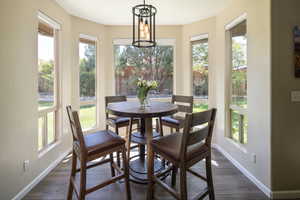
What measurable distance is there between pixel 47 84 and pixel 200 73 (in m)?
2.91

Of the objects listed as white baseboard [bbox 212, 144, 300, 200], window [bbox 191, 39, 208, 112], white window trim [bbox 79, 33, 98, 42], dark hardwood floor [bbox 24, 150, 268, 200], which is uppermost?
white window trim [bbox 79, 33, 98, 42]

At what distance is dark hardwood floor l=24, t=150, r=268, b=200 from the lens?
6.67 feet

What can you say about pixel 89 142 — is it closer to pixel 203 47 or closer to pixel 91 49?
pixel 91 49

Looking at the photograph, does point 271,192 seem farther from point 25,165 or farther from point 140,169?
point 25,165

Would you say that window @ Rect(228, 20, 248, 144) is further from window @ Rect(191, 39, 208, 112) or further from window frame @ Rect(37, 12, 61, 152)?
window frame @ Rect(37, 12, 61, 152)

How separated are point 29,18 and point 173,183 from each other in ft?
8.96

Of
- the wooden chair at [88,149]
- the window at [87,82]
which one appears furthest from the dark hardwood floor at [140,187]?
the window at [87,82]

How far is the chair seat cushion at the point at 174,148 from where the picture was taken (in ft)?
5.30

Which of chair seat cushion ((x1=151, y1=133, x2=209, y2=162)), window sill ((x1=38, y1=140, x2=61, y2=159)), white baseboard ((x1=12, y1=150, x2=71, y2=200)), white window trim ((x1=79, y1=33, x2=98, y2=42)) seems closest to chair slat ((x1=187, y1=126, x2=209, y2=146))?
chair seat cushion ((x1=151, y1=133, x2=209, y2=162))

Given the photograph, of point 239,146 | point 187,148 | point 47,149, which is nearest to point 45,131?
point 47,149

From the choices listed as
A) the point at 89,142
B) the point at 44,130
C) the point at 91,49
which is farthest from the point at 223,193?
the point at 91,49

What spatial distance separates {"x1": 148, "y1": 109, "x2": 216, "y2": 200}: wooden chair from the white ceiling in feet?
6.85

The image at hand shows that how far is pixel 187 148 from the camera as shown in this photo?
1617 millimetres

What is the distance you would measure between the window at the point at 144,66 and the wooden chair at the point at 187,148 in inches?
94.1
